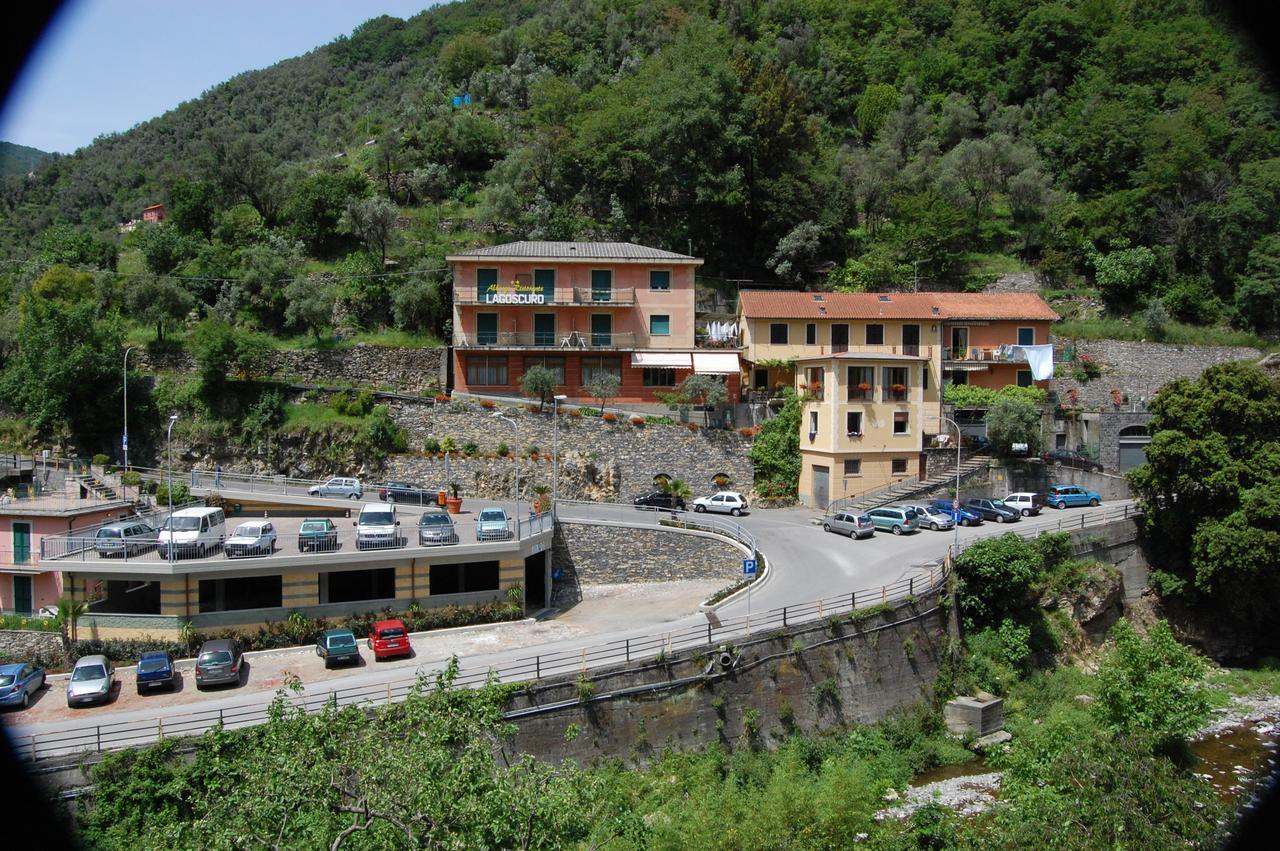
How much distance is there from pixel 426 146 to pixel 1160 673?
5663 centimetres

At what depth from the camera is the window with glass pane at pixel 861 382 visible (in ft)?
131

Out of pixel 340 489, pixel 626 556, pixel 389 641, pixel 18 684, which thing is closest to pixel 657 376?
pixel 626 556

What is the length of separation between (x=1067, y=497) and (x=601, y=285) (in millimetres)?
25000

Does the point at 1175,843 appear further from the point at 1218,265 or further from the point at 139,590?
the point at 1218,265

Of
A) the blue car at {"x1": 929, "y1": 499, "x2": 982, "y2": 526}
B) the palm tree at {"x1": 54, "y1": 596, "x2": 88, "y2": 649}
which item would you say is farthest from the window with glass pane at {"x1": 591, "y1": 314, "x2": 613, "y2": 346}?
the palm tree at {"x1": 54, "y1": 596, "x2": 88, "y2": 649}

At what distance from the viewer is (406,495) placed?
121ft

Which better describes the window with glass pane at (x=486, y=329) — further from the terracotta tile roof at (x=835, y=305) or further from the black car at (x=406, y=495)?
the terracotta tile roof at (x=835, y=305)

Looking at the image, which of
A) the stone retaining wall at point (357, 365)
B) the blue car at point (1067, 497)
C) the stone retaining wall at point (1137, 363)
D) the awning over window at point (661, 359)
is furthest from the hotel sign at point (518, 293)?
the stone retaining wall at point (1137, 363)

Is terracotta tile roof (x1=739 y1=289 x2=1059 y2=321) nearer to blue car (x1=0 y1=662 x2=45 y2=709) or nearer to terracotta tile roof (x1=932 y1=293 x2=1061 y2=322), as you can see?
terracotta tile roof (x1=932 y1=293 x2=1061 y2=322)

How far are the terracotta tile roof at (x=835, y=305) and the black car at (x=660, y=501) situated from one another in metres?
11.8

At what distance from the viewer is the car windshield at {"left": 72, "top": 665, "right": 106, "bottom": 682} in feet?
71.7

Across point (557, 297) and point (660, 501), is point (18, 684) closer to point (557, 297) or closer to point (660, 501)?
point (660, 501)

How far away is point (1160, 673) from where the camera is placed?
25281mm

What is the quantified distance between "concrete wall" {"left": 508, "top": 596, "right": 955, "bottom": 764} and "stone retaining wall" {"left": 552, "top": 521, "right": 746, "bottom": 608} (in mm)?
7803
